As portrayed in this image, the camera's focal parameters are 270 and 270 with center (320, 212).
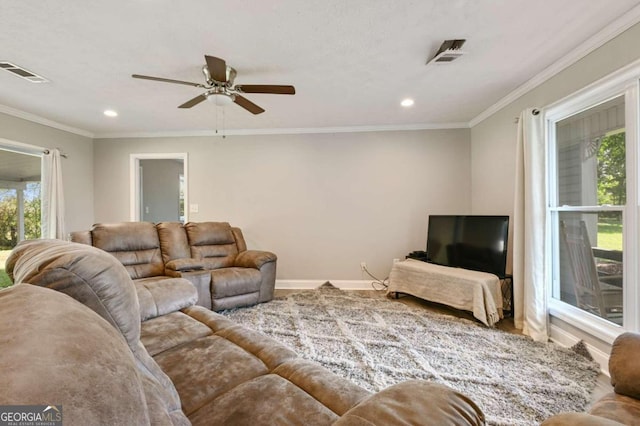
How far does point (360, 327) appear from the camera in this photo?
2688 mm

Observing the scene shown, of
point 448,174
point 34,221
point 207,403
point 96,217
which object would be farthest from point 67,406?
point 96,217

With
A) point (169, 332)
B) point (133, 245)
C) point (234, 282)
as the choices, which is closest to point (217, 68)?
point (169, 332)

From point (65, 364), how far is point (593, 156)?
330 centimetres

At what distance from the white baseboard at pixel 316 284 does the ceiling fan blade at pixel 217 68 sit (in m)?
3.00

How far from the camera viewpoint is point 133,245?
3.30 m

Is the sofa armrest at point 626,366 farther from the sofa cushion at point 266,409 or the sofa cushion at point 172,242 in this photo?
the sofa cushion at point 172,242

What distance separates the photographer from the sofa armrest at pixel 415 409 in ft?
1.93

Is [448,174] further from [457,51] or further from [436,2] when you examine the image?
[436,2]

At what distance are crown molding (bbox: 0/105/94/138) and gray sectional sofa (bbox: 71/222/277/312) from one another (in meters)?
1.87

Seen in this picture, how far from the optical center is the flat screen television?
294 cm

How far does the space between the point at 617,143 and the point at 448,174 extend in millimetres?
2058

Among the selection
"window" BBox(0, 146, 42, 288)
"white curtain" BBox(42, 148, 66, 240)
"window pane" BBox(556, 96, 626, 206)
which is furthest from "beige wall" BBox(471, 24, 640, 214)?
"window" BBox(0, 146, 42, 288)

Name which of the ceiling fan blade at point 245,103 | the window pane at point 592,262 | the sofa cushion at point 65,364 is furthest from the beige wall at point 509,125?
the sofa cushion at point 65,364


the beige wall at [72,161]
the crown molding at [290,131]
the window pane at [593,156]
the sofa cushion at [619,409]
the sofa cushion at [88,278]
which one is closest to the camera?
the sofa cushion at [88,278]
